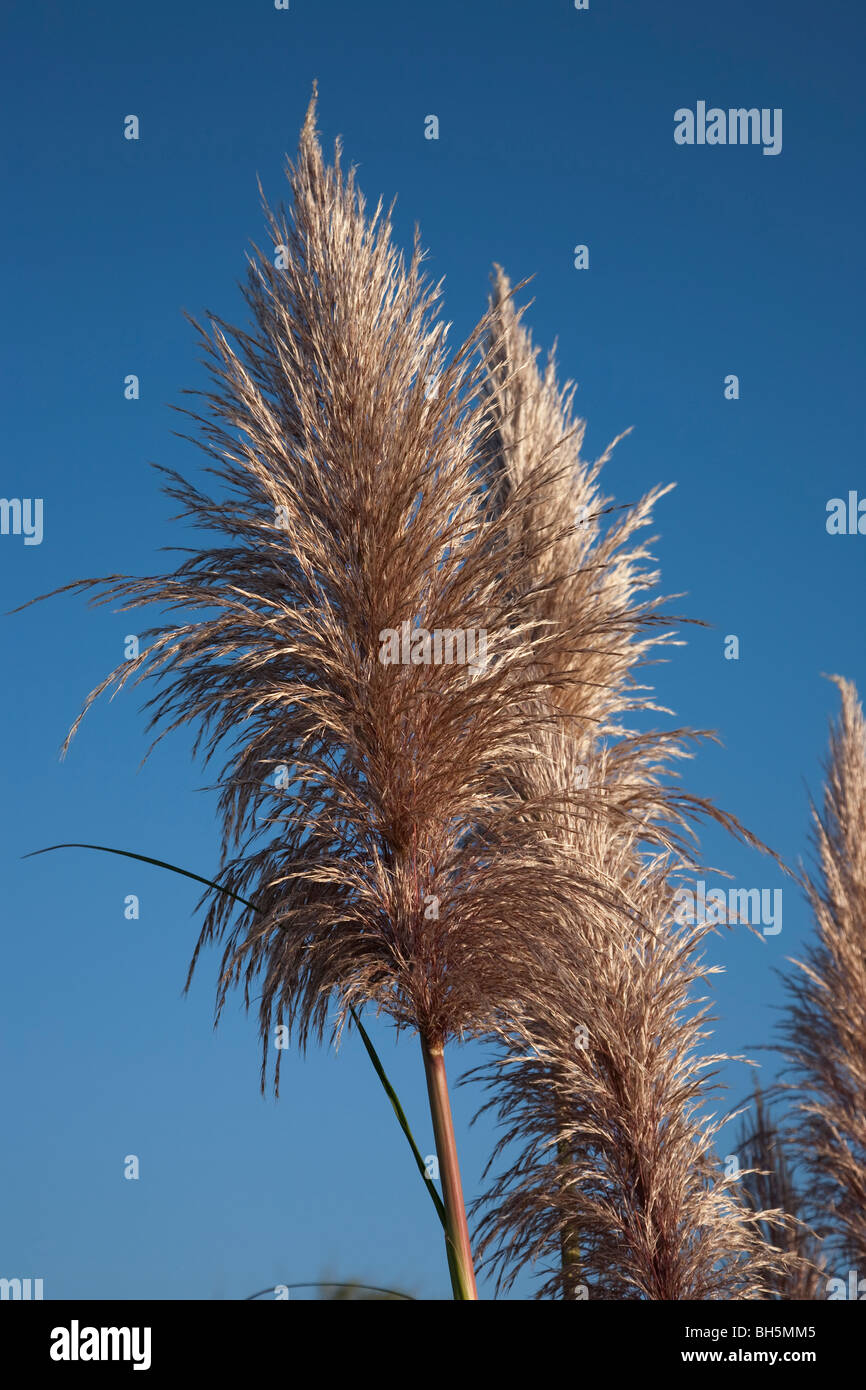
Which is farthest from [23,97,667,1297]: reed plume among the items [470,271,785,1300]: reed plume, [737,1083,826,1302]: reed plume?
[737,1083,826,1302]: reed plume

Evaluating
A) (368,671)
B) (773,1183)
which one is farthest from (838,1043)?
(368,671)

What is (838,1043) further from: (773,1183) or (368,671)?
(368,671)

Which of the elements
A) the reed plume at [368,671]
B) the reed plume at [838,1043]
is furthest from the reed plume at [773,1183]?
the reed plume at [368,671]

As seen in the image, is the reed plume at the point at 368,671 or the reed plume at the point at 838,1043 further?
the reed plume at the point at 838,1043

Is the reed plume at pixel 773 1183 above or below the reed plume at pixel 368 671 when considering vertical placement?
below

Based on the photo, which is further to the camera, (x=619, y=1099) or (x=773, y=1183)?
(x=773, y=1183)

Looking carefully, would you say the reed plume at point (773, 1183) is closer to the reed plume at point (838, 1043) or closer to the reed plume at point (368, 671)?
the reed plume at point (838, 1043)

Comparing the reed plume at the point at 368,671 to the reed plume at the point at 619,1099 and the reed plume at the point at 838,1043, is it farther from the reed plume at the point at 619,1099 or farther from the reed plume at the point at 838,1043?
the reed plume at the point at 838,1043

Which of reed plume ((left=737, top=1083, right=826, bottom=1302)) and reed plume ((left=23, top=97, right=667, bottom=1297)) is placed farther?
Result: reed plume ((left=737, top=1083, right=826, bottom=1302))

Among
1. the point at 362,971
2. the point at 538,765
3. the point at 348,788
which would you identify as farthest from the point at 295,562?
the point at 538,765

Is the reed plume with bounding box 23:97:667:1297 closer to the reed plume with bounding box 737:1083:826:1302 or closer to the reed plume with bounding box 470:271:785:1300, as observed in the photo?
the reed plume with bounding box 470:271:785:1300

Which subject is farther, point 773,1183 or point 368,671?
point 773,1183
